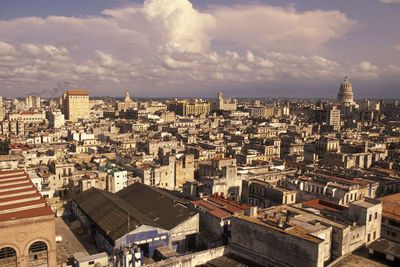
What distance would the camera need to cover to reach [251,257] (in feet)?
93.3

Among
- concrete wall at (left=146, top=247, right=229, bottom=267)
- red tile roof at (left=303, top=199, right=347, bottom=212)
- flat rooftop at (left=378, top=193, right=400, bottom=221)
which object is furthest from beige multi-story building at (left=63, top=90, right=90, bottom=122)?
flat rooftop at (left=378, top=193, right=400, bottom=221)

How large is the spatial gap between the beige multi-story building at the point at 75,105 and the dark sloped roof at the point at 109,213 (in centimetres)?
12010

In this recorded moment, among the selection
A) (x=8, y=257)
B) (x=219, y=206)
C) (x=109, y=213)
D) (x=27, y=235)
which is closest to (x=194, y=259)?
(x=219, y=206)

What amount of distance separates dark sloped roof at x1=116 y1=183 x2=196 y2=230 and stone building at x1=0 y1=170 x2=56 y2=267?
11057 millimetres

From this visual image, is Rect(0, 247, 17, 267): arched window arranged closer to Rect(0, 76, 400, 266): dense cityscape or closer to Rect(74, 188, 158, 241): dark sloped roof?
Rect(0, 76, 400, 266): dense cityscape

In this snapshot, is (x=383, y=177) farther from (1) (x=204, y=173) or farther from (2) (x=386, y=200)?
(1) (x=204, y=173)

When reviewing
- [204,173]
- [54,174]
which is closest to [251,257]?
[204,173]

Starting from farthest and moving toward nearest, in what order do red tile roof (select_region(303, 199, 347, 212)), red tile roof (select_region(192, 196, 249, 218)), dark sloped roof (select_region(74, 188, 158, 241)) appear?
red tile roof (select_region(192, 196, 249, 218)) → red tile roof (select_region(303, 199, 347, 212)) → dark sloped roof (select_region(74, 188, 158, 241))

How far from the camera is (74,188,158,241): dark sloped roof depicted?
34.0 metres

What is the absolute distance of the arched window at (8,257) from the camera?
1079 inches

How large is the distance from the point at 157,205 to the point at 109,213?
554cm

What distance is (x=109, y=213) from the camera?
37.5 metres

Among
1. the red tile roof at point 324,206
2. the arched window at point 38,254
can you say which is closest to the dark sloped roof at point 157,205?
the arched window at point 38,254

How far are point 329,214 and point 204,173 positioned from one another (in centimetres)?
2807
